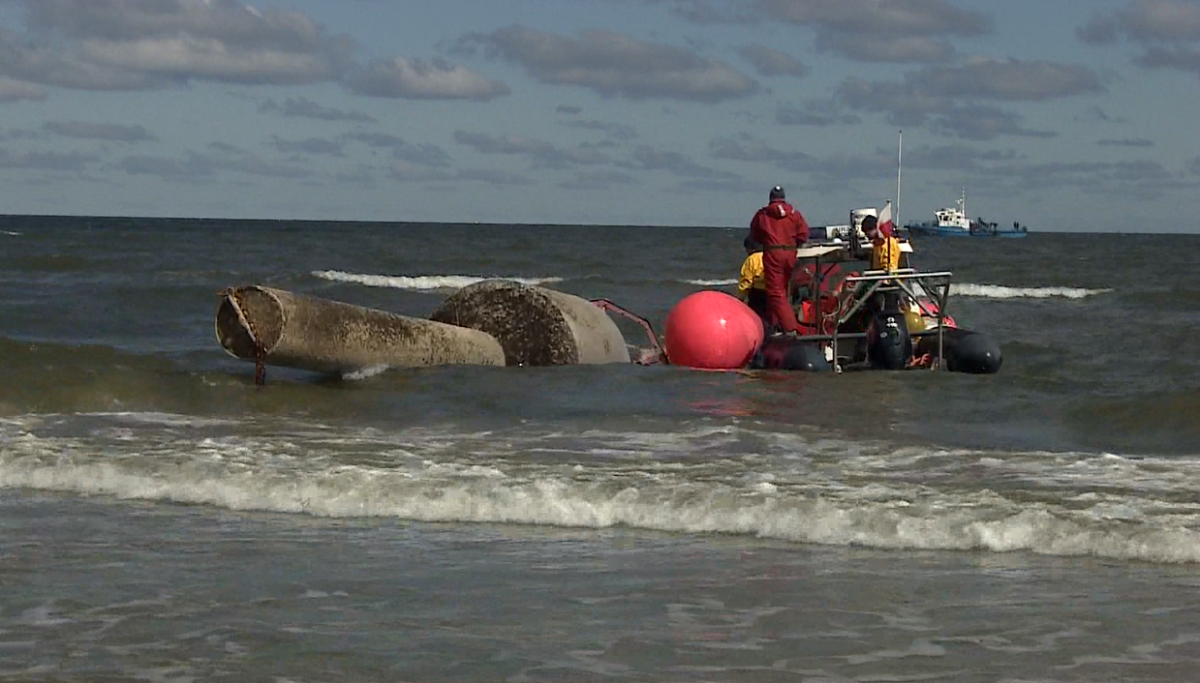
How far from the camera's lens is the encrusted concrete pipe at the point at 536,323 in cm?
1558

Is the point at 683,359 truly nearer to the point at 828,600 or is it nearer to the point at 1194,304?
the point at 828,600

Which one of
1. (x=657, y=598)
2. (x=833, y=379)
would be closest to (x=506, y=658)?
(x=657, y=598)

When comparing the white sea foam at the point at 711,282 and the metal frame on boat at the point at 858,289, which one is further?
the white sea foam at the point at 711,282

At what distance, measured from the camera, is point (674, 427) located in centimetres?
1174

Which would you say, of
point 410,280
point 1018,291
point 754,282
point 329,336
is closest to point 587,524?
point 329,336

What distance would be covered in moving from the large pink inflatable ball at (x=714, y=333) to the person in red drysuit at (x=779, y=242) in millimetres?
274

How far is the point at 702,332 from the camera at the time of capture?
15398 millimetres

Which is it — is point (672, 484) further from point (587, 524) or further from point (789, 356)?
point (789, 356)

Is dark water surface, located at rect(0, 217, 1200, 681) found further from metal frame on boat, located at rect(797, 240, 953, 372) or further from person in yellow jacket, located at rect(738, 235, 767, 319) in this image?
person in yellow jacket, located at rect(738, 235, 767, 319)

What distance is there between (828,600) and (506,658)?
57.1 inches

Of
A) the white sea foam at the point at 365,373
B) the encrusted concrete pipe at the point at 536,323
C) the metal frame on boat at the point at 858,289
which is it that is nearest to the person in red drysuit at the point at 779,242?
the metal frame on boat at the point at 858,289

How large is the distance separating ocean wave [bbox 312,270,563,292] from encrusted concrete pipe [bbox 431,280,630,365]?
2694cm

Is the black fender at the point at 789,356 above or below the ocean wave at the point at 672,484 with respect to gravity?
above

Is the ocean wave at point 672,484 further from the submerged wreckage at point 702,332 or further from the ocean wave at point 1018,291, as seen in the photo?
the ocean wave at point 1018,291
